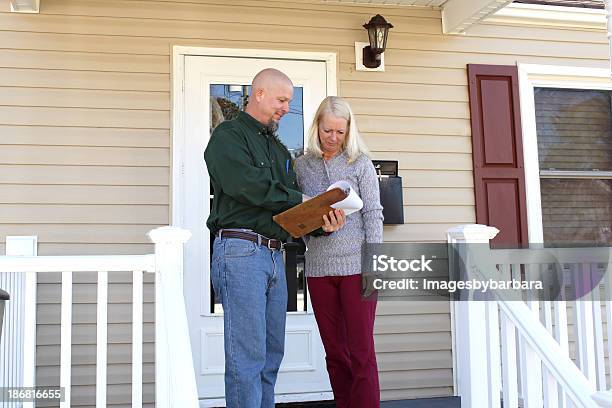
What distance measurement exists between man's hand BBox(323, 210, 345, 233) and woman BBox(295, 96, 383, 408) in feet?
0.48

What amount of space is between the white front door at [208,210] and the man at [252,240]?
127 cm

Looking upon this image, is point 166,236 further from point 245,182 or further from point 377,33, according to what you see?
point 377,33

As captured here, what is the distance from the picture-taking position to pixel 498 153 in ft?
13.0

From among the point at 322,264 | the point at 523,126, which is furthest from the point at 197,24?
the point at 523,126

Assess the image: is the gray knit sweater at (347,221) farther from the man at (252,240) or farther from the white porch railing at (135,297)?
the white porch railing at (135,297)

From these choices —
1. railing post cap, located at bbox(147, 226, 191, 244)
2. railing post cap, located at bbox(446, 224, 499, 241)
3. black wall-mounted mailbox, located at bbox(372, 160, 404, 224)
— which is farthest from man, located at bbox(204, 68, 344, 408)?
black wall-mounted mailbox, located at bbox(372, 160, 404, 224)

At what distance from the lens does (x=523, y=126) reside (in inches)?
159

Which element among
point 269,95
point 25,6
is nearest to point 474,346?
point 269,95

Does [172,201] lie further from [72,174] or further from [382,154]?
[382,154]

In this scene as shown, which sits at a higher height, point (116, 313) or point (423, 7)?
point (423, 7)

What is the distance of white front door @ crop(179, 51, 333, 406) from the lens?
3.49 metres

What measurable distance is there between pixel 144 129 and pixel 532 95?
2596 millimetres

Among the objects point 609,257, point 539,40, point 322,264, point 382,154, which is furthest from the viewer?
point 539,40

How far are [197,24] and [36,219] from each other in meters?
1.49
